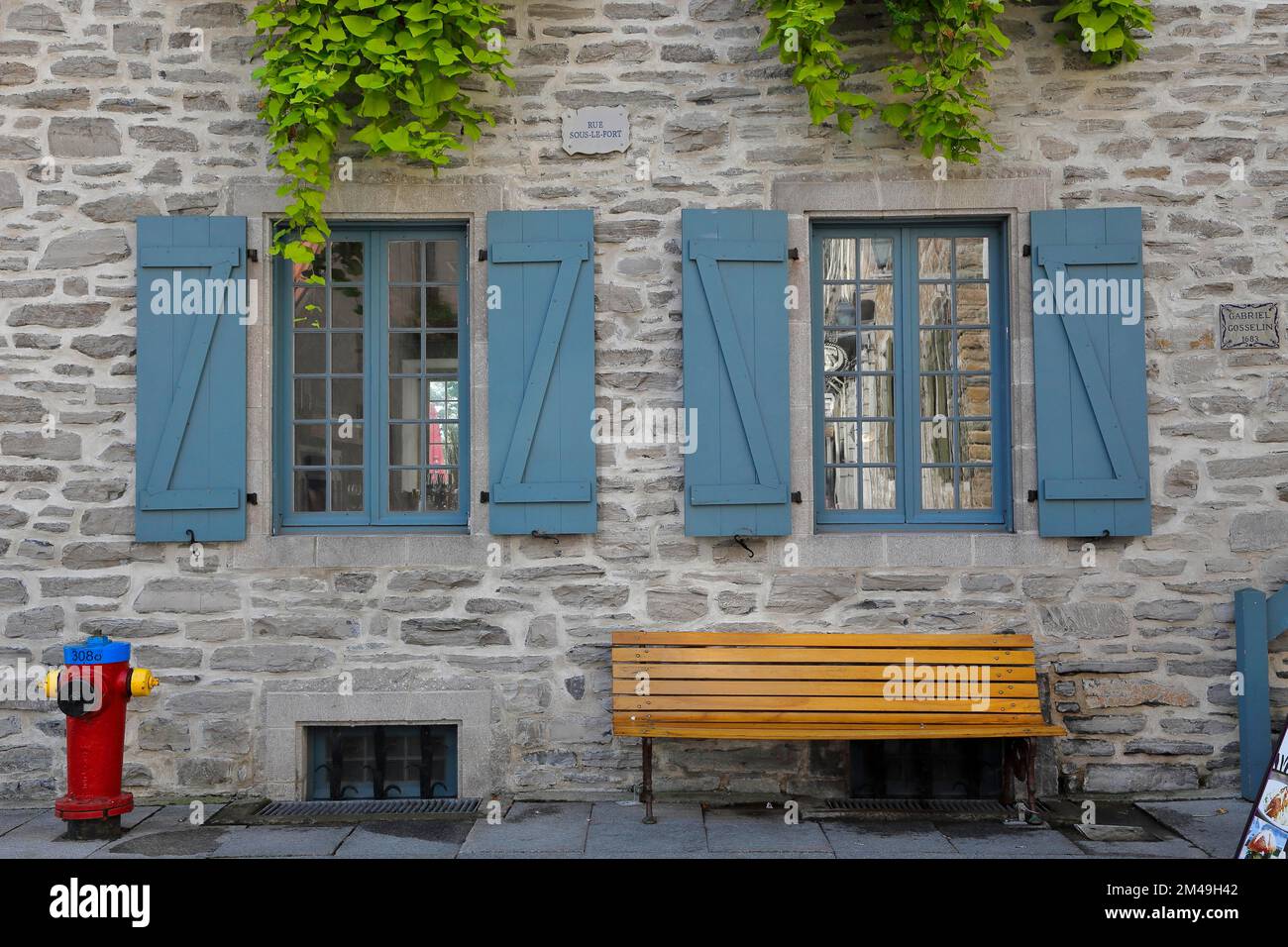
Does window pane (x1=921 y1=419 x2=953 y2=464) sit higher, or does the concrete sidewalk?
window pane (x1=921 y1=419 x2=953 y2=464)

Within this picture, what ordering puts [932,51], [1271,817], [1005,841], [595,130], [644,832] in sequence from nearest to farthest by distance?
[1271,817] < [1005,841] < [644,832] < [932,51] < [595,130]

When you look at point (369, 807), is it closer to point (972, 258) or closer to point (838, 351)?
point (838, 351)

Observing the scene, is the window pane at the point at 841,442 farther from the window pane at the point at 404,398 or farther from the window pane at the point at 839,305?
the window pane at the point at 404,398

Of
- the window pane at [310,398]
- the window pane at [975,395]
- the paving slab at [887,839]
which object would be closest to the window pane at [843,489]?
the window pane at [975,395]

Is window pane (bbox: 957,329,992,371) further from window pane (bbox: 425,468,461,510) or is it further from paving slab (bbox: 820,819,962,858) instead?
window pane (bbox: 425,468,461,510)

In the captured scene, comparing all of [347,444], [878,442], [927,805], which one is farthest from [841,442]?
[347,444]

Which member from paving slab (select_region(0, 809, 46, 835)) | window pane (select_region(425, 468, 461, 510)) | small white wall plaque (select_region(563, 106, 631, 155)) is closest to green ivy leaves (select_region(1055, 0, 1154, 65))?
small white wall plaque (select_region(563, 106, 631, 155))

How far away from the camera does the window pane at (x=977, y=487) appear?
561 centimetres

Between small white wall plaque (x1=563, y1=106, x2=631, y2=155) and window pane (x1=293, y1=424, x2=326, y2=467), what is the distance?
1.79 m

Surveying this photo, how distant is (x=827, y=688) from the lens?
16.6 feet

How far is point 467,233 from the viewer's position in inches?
218

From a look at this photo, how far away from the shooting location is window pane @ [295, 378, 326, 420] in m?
5.61

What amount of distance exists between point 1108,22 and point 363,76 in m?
3.34

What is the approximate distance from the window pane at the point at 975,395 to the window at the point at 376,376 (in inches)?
94.2
